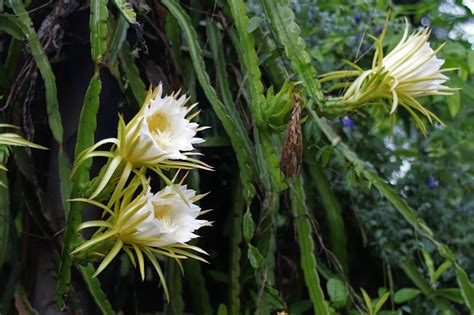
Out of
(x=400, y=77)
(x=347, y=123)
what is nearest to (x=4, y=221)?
(x=400, y=77)

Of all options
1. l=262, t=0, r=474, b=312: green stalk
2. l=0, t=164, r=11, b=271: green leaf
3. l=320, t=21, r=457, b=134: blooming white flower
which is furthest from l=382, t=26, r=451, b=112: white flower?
→ l=0, t=164, r=11, b=271: green leaf

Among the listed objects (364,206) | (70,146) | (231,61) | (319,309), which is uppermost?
(231,61)

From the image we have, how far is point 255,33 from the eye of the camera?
1.39 metres

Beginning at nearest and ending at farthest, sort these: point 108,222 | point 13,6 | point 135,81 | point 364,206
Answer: point 108,222 < point 13,6 < point 135,81 < point 364,206

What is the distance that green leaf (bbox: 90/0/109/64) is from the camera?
2.93 ft

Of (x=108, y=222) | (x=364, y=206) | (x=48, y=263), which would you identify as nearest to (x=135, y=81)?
(x=48, y=263)

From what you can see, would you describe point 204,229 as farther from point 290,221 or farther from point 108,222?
point 108,222

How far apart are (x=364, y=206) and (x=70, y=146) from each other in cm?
70

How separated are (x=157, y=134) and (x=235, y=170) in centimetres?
64

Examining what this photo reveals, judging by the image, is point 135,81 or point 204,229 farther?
point 204,229

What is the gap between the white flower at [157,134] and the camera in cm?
79

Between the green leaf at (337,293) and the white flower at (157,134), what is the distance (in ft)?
1.74

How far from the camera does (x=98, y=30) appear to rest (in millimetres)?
918

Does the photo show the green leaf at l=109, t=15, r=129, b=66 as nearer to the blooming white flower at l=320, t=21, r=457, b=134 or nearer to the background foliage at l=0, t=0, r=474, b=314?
the background foliage at l=0, t=0, r=474, b=314
